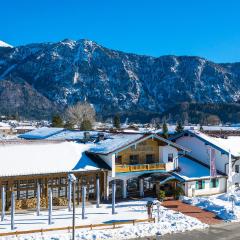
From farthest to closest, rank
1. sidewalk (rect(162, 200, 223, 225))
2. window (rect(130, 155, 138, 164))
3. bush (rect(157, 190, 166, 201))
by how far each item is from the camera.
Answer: window (rect(130, 155, 138, 164)), bush (rect(157, 190, 166, 201)), sidewalk (rect(162, 200, 223, 225))

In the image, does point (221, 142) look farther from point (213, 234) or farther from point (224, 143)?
point (213, 234)

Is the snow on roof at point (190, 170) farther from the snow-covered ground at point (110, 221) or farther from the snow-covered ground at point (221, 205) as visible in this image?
the snow-covered ground at point (110, 221)

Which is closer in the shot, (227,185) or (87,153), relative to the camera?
(87,153)

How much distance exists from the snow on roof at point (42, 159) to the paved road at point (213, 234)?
37.1 ft

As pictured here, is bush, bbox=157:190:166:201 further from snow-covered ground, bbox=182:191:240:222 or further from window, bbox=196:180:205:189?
window, bbox=196:180:205:189

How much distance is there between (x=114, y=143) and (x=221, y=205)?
1129cm

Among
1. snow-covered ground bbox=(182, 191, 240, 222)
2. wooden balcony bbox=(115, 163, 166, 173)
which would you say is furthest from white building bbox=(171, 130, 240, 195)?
wooden balcony bbox=(115, 163, 166, 173)

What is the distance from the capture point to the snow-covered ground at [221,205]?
109ft

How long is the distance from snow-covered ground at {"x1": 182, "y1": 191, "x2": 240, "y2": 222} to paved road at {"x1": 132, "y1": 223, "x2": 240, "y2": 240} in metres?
2.20

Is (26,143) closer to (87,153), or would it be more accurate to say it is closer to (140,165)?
(87,153)

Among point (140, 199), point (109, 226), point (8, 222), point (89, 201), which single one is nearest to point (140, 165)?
point (140, 199)

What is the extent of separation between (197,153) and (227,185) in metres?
4.70

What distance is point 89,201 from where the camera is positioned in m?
37.1

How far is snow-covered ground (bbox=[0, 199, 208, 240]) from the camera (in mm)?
27359
